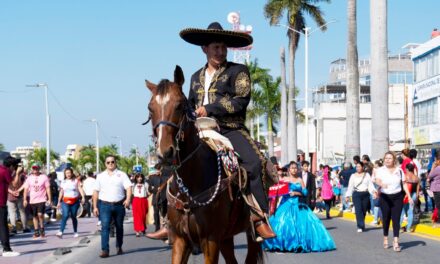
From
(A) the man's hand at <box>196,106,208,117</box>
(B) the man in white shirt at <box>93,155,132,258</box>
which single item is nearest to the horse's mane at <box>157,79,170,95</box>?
(A) the man's hand at <box>196,106,208,117</box>

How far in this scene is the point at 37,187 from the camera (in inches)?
777

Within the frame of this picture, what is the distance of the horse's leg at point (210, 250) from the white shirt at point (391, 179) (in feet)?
27.3

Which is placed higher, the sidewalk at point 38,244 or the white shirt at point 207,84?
the white shirt at point 207,84

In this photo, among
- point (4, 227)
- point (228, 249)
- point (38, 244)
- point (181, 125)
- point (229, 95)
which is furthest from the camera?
point (38, 244)

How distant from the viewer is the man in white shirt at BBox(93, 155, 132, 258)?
15.1m

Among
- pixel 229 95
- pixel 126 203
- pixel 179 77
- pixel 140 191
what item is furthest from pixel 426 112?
pixel 179 77

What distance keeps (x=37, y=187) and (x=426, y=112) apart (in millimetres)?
33651

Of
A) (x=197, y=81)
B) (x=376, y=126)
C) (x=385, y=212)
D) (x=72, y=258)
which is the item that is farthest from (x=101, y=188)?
(x=376, y=126)

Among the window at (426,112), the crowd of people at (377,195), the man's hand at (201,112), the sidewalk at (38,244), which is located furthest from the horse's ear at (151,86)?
the window at (426,112)

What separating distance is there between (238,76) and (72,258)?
333 inches

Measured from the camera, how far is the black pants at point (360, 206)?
1925 cm

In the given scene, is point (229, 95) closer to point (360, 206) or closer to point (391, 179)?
point (391, 179)

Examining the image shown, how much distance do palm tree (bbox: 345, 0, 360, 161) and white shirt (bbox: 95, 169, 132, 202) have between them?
16389mm

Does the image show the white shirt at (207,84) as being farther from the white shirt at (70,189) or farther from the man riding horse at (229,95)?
the white shirt at (70,189)
